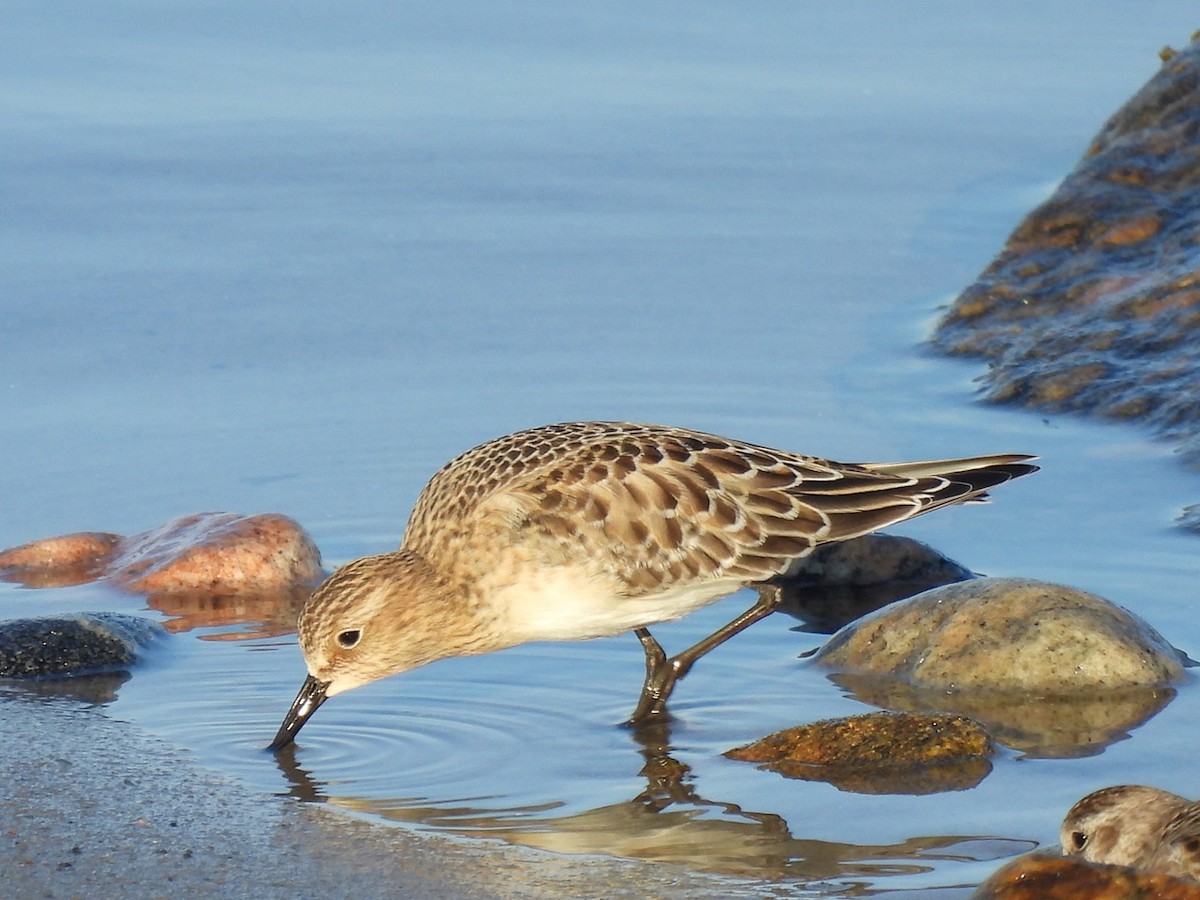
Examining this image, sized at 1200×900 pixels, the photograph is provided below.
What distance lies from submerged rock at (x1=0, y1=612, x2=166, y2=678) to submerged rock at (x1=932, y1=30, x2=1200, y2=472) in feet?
14.1

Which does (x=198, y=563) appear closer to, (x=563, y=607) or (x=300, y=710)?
(x=300, y=710)

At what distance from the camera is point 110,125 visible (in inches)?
468

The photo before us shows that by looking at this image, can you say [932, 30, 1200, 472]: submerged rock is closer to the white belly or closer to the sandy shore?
the white belly

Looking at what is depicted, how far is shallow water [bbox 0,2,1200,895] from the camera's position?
6.50m

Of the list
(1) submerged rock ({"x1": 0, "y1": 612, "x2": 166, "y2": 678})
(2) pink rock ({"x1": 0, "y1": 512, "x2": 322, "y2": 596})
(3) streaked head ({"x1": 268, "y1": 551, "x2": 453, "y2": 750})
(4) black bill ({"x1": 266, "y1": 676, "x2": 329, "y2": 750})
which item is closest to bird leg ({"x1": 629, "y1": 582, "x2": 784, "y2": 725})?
(3) streaked head ({"x1": 268, "y1": 551, "x2": 453, "y2": 750})

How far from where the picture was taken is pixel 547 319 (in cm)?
1020

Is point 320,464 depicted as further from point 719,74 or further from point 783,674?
point 719,74

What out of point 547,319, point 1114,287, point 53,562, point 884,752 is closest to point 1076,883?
point 884,752

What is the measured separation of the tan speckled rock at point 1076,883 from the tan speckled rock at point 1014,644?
1.98 meters

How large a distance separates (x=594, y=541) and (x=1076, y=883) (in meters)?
2.47

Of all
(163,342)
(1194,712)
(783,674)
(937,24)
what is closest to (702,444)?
(783,674)

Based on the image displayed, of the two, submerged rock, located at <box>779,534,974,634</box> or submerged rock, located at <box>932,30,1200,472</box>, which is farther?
submerged rock, located at <box>932,30,1200,472</box>

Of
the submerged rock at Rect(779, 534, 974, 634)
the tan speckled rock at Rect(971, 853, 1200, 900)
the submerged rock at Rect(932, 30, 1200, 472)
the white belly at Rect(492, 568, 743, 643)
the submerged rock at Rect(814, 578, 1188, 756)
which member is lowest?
the tan speckled rock at Rect(971, 853, 1200, 900)

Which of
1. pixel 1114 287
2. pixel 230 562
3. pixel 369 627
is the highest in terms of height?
pixel 1114 287
